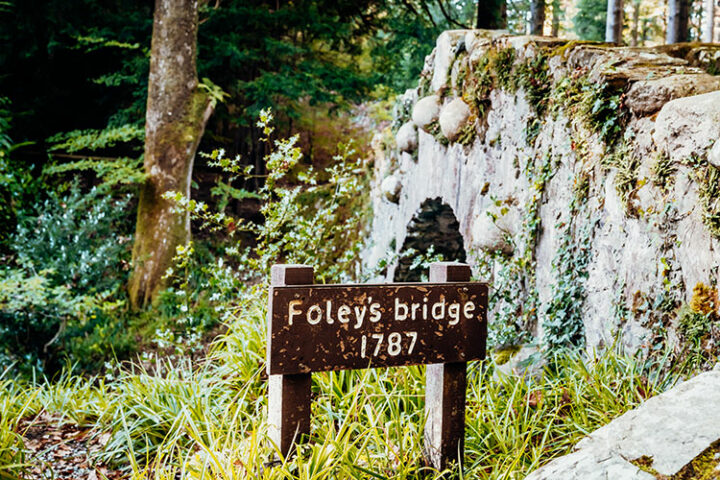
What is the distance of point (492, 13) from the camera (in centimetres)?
714

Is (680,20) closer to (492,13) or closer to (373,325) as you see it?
(492,13)

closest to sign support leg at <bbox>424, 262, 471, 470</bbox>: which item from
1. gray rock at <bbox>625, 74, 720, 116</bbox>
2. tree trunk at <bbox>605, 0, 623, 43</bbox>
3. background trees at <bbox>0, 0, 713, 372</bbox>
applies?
gray rock at <bbox>625, 74, 720, 116</bbox>

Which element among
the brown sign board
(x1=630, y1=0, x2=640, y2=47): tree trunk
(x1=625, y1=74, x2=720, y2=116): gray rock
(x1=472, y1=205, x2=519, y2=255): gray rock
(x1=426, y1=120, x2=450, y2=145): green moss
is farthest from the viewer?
(x1=630, y1=0, x2=640, y2=47): tree trunk

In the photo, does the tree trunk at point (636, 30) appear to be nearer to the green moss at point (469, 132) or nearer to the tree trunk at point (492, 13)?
the tree trunk at point (492, 13)

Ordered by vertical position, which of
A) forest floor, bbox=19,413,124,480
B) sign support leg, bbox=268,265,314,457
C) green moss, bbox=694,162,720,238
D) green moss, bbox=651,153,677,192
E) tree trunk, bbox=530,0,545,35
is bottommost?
forest floor, bbox=19,413,124,480

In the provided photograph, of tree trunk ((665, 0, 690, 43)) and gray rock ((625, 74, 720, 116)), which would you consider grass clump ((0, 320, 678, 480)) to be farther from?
tree trunk ((665, 0, 690, 43))

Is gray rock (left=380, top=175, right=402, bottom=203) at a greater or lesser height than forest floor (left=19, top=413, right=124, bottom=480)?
greater

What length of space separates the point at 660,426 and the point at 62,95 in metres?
8.34

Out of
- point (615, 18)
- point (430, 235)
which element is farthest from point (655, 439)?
point (615, 18)

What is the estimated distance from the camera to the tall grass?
1983mm

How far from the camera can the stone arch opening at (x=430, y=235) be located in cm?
526

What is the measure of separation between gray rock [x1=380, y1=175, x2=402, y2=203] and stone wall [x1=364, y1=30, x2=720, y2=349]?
1.15m

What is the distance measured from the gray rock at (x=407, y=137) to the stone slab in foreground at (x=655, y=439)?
4.07 metres

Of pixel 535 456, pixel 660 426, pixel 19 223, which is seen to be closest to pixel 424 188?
pixel 535 456
